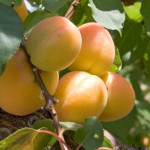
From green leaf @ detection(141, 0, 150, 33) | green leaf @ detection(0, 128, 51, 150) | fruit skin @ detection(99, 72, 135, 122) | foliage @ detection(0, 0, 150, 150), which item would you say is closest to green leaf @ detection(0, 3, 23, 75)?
foliage @ detection(0, 0, 150, 150)

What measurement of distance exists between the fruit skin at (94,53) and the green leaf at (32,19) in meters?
0.11

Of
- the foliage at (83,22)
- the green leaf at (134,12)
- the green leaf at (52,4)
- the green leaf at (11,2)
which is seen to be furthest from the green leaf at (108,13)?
the green leaf at (134,12)

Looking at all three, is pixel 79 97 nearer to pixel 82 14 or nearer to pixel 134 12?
pixel 82 14

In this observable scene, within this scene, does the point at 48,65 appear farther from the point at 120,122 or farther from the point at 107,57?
the point at 120,122

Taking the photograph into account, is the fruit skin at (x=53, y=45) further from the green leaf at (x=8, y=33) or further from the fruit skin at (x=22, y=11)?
the fruit skin at (x=22, y=11)

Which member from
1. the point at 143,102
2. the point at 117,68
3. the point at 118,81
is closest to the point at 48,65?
the point at 118,81

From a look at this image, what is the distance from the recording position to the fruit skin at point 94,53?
1075mm

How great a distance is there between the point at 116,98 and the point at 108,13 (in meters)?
0.24

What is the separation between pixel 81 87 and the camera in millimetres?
1017

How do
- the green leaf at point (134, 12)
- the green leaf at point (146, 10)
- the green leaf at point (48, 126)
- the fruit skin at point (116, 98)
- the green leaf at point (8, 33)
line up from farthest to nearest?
the green leaf at point (134, 12)
the green leaf at point (146, 10)
the fruit skin at point (116, 98)
the green leaf at point (48, 126)
the green leaf at point (8, 33)

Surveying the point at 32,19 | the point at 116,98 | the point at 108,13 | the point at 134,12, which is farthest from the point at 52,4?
the point at 134,12

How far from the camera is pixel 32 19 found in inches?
43.9

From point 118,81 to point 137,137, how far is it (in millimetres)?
1437

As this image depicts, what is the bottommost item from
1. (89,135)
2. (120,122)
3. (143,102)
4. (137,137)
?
(137,137)
